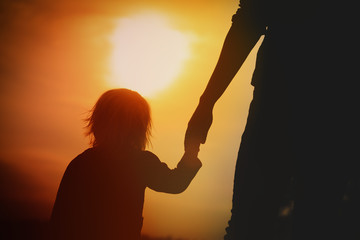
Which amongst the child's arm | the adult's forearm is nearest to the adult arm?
the adult's forearm

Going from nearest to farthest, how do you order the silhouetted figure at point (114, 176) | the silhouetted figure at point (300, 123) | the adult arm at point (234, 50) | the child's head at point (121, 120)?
the silhouetted figure at point (300, 123) < the adult arm at point (234, 50) < the silhouetted figure at point (114, 176) < the child's head at point (121, 120)

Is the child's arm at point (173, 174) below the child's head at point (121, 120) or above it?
below

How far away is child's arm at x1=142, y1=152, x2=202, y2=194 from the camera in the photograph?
8.86 feet

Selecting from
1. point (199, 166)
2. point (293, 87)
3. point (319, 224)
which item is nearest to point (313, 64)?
point (293, 87)

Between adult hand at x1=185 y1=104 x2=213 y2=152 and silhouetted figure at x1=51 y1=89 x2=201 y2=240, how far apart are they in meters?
0.16

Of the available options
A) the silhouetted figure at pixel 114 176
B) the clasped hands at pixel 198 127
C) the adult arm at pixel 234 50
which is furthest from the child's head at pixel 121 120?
the adult arm at pixel 234 50

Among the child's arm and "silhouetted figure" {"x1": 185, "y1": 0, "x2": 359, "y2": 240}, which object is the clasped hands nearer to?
the child's arm

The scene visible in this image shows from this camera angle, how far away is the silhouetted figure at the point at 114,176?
2469mm

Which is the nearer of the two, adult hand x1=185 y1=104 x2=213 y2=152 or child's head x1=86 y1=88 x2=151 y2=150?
adult hand x1=185 y1=104 x2=213 y2=152

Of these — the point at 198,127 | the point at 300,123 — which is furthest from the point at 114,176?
the point at 300,123

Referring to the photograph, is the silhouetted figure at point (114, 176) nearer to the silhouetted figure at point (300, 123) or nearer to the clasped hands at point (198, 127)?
the clasped hands at point (198, 127)

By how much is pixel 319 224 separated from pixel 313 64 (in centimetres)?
60

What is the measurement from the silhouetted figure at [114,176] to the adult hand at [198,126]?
0.16m

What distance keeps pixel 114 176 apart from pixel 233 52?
3.39ft
